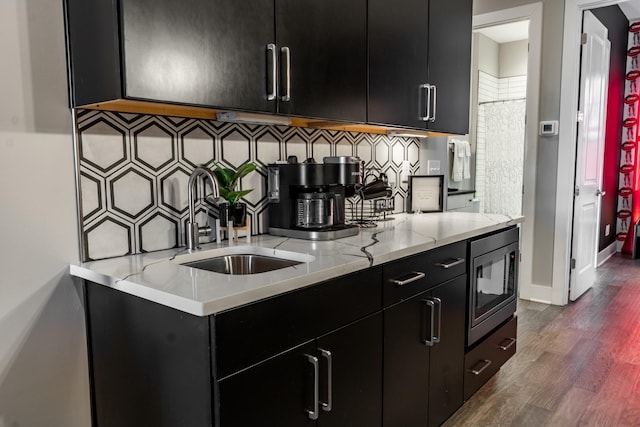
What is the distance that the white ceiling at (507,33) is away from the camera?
218 inches

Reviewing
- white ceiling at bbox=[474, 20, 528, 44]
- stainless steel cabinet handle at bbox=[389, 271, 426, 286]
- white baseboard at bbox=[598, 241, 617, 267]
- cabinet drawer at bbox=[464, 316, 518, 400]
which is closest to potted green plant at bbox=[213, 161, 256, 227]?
stainless steel cabinet handle at bbox=[389, 271, 426, 286]

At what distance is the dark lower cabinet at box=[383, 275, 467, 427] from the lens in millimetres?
1649

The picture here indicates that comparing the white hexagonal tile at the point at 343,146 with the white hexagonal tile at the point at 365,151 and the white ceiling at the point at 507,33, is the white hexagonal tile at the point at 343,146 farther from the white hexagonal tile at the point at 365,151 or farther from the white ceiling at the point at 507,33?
the white ceiling at the point at 507,33

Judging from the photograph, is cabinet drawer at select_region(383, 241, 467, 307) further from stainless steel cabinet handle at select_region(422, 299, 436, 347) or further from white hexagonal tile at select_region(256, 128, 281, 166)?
white hexagonal tile at select_region(256, 128, 281, 166)

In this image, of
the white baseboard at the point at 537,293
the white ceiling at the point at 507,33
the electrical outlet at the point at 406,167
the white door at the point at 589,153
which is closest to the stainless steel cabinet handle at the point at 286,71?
the electrical outlet at the point at 406,167

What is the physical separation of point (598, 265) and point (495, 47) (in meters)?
3.11

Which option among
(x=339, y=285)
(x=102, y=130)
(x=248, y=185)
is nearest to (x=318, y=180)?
(x=248, y=185)

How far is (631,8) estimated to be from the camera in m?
5.02

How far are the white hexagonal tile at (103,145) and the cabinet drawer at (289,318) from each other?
2.43ft

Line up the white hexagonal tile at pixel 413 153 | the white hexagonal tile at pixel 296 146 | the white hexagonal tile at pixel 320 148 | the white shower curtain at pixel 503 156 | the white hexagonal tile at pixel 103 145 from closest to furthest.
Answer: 1. the white hexagonal tile at pixel 103 145
2. the white hexagonal tile at pixel 296 146
3. the white hexagonal tile at pixel 320 148
4. the white hexagonal tile at pixel 413 153
5. the white shower curtain at pixel 503 156

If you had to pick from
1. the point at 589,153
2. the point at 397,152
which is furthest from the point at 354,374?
the point at 589,153

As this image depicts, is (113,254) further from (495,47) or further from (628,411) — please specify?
(495,47)

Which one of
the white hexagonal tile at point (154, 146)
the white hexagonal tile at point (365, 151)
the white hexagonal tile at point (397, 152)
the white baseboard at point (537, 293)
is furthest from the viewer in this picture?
the white baseboard at point (537, 293)

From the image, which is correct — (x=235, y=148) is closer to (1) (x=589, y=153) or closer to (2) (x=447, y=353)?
(2) (x=447, y=353)
